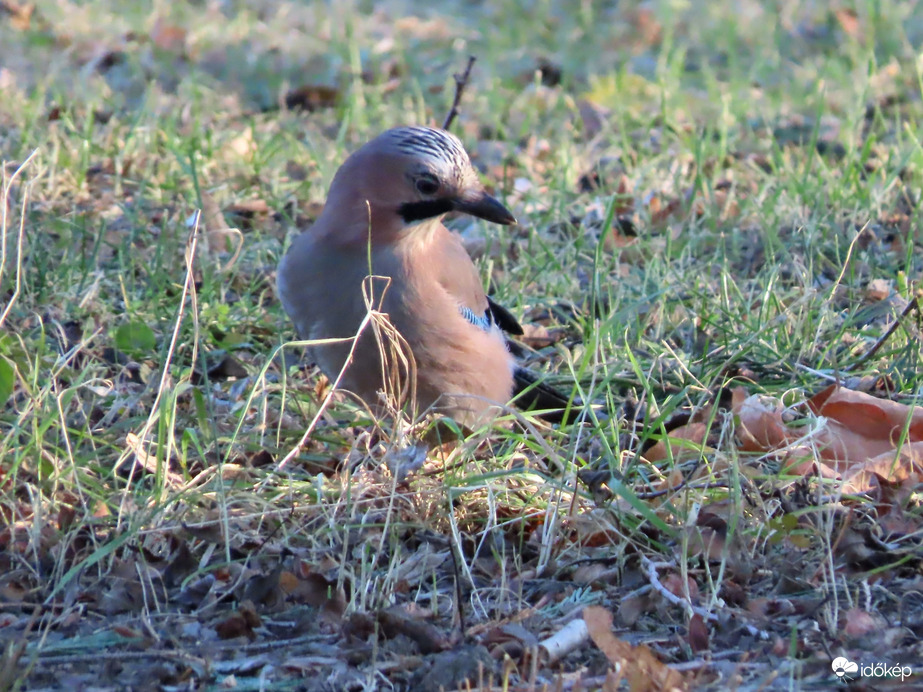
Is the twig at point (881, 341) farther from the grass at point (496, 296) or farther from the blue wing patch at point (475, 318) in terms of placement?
the blue wing patch at point (475, 318)

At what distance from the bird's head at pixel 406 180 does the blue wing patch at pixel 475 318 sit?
0.28 m

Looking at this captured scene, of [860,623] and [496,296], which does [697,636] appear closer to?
[860,623]

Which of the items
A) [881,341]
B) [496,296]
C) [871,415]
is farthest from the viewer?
[496,296]

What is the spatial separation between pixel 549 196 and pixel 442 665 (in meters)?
3.05

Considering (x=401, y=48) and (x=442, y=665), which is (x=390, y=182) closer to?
(x=442, y=665)

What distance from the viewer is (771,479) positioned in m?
2.70

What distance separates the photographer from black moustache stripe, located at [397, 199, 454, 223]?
10.6ft

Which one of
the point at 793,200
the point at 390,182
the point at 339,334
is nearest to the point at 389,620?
the point at 339,334

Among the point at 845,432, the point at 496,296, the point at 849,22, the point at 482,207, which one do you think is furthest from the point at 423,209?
the point at 849,22

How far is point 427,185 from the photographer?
3221 mm

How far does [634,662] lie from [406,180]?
1585 mm

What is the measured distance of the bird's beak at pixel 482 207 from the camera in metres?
3.27

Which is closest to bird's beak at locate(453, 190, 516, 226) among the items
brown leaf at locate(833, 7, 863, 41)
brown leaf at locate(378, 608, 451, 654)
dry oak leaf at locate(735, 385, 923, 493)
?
dry oak leaf at locate(735, 385, 923, 493)

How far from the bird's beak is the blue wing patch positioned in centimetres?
26
